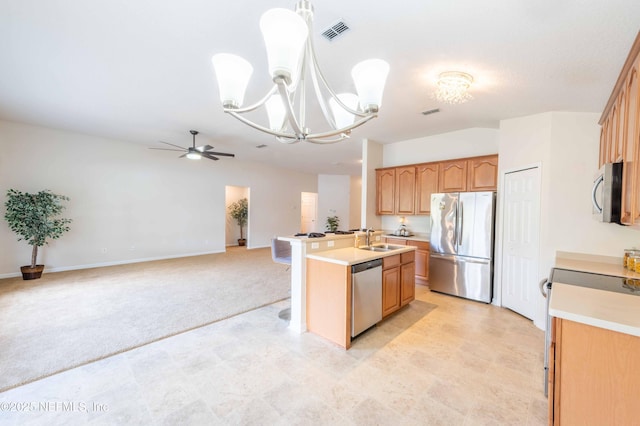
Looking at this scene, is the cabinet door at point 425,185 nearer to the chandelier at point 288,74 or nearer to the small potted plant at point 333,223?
the chandelier at point 288,74

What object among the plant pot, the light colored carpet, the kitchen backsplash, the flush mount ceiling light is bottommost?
the light colored carpet

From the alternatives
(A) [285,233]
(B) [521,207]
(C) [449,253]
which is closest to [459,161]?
(B) [521,207]

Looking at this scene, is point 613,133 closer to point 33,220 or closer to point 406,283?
point 406,283

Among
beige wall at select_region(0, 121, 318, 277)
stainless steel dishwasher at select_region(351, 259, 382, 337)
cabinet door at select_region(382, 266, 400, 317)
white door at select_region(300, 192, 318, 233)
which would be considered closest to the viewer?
stainless steel dishwasher at select_region(351, 259, 382, 337)

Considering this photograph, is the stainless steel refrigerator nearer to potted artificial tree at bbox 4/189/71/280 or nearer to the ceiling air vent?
the ceiling air vent

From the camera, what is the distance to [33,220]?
4.57 m

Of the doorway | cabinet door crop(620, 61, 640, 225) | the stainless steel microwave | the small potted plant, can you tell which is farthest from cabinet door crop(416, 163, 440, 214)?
the doorway

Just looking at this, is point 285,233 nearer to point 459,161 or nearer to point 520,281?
point 459,161

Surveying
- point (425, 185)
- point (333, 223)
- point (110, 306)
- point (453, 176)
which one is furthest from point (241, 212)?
point (453, 176)

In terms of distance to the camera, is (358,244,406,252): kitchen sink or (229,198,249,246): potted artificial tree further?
(229,198,249,246): potted artificial tree

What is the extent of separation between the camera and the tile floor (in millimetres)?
1738

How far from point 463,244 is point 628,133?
246 centimetres

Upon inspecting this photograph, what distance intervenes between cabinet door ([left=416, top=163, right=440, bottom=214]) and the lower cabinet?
1.50m

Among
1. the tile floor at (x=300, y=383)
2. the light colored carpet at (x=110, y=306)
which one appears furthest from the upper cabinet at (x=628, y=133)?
the light colored carpet at (x=110, y=306)
